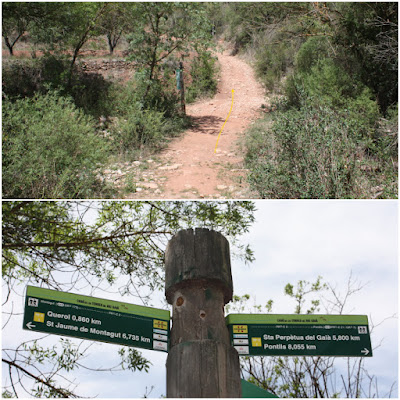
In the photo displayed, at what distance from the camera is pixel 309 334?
2.12 m

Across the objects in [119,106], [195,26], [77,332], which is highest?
[195,26]

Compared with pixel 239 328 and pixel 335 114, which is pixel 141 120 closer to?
pixel 335 114

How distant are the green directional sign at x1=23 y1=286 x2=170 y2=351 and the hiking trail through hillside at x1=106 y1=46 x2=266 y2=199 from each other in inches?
239

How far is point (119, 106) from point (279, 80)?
298 inches

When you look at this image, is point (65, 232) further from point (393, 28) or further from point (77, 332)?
point (393, 28)

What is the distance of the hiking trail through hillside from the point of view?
903 centimetres

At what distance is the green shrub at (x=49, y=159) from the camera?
7.38m

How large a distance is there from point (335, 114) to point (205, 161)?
3.11m

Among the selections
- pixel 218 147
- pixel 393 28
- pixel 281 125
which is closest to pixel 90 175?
pixel 281 125

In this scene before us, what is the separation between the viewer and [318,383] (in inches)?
145

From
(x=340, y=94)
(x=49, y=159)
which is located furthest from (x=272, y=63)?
(x=49, y=159)

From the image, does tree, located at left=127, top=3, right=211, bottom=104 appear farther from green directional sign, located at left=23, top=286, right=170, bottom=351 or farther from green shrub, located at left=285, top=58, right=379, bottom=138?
green directional sign, located at left=23, top=286, right=170, bottom=351

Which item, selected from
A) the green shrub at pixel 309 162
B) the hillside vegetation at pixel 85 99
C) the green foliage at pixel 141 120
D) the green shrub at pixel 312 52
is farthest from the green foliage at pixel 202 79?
the green shrub at pixel 309 162

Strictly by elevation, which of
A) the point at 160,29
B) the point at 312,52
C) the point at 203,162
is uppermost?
the point at 160,29
